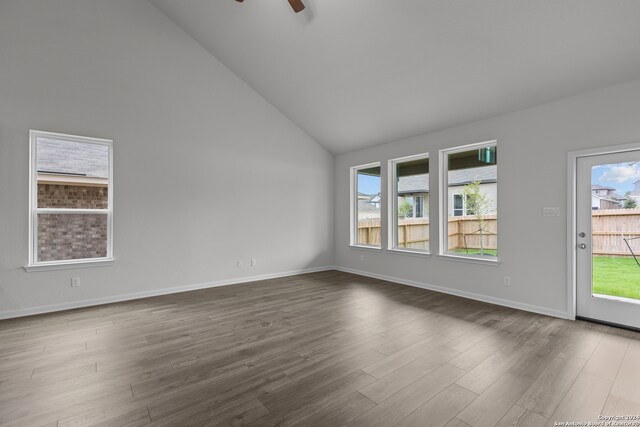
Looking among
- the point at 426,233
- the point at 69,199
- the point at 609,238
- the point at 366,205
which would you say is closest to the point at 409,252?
the point at 426,233

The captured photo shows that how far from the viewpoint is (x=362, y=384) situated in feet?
7.25

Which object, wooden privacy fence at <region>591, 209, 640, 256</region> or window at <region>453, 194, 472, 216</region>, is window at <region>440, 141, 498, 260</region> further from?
wooden privacy fence at <region>591, 209, 640, 256</region>

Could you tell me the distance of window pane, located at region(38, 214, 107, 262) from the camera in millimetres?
3932

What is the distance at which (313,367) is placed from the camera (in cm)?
246

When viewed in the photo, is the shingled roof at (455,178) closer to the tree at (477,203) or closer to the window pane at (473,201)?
the window pane at (473,201)

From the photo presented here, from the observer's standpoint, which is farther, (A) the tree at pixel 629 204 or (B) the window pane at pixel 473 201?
(B) the window pane at pixel 473 201

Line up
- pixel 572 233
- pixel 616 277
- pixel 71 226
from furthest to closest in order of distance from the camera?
pixel 71 226 < pixel 572 233 < pixel 616 277

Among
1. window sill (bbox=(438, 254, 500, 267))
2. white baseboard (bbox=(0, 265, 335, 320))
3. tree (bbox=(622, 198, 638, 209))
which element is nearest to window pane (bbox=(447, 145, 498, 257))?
window sill (bbox=(438, 254, 500, 267))

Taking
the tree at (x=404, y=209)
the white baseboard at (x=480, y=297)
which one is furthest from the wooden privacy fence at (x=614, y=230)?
the tree at (x=404, y=209)

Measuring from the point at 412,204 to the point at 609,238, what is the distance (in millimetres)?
2792

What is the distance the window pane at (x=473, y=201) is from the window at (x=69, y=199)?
17.5ft

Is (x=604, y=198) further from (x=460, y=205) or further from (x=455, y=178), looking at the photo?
(x=455, y=178)

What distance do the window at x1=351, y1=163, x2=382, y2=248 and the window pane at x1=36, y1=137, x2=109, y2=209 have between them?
4.67 meters

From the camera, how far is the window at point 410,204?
5410mm
